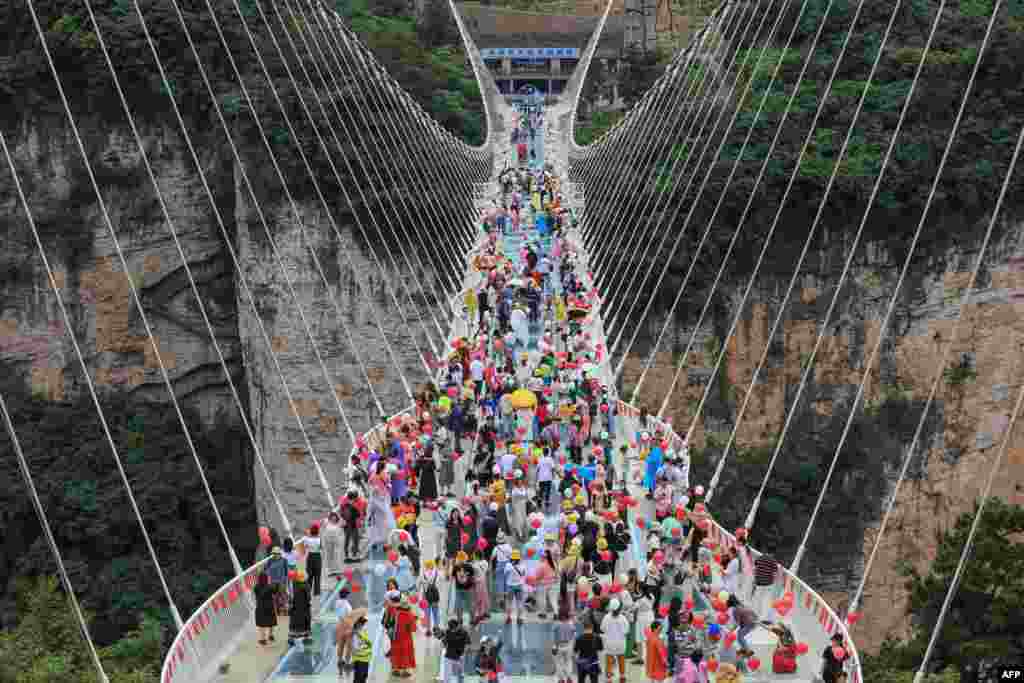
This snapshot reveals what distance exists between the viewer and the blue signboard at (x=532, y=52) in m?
76.4

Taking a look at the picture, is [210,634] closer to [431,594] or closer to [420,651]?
[420,651]

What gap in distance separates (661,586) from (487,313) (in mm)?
12269

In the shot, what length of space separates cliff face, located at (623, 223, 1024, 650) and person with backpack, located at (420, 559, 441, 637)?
20.5m

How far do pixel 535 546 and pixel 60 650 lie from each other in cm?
1560

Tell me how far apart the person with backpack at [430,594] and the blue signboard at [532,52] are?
209ft

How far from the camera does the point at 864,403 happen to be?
3622 cm

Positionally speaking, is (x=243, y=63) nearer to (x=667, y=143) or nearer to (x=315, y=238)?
(x=315, y=238)

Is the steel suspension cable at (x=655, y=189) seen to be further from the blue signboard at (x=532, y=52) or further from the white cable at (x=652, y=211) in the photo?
the blue signboard at (x=532, y=52)

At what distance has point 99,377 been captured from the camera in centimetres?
4241

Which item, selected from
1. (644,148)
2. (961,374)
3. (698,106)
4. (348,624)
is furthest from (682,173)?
(348,624)

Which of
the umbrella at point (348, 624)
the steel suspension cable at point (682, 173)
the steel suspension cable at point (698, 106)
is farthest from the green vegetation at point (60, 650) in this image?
the steel suspension cable at point (698, 106)

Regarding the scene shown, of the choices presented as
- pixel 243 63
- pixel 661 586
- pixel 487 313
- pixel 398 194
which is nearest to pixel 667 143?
pixel 398 194

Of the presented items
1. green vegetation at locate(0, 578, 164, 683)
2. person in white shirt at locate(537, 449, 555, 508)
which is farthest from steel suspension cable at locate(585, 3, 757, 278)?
person in white shirt at locate(537, 449, 555, 508)

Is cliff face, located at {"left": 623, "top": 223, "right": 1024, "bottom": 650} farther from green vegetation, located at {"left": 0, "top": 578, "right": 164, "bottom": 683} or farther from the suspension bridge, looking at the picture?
green vegetation, located at {"left": 0, "top": 578, "right": 164, "bottom": 683}
